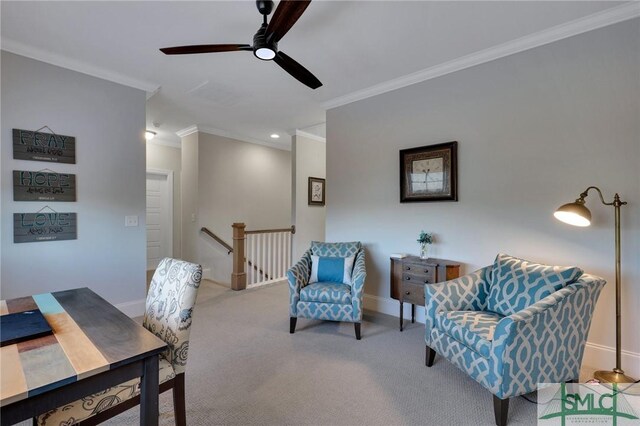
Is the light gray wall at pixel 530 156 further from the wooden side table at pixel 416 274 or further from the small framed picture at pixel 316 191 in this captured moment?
the small framed picture at pixel 316 191

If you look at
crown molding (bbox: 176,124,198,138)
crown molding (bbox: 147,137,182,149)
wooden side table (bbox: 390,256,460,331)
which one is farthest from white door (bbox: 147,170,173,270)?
wooden side table (bbox: 390,256,460,331)

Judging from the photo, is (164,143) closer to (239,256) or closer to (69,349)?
(239,256)

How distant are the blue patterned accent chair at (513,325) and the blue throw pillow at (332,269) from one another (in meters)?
1.03

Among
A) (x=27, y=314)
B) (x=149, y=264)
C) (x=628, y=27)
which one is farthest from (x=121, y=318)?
(x=149, y=264)

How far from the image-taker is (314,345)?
8.61 feet

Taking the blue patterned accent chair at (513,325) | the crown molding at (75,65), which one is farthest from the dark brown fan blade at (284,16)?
the crown molding at (75,65)

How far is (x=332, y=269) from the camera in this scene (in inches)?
123

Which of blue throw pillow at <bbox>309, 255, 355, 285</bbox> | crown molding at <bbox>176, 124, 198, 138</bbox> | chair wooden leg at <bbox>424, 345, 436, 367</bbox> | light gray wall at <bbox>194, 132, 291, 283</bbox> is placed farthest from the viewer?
light gray wall at <bbox>194, 132, 291, 283</bbox>

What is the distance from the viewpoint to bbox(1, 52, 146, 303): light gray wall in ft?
8.47

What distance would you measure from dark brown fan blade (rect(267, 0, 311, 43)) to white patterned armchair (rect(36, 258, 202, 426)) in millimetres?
1395

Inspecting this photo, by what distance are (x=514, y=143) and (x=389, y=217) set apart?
4.53 ft

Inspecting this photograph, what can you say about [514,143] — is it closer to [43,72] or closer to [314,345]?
[314,345]

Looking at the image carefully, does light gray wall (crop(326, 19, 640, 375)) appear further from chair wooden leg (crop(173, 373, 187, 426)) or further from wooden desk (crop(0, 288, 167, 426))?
wooden desk (crop(0, 288, 167, 426))

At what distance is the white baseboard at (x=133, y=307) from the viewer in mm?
3234
